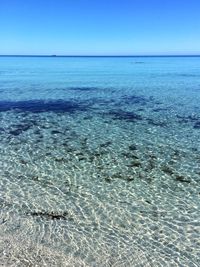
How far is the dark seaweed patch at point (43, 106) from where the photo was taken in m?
24.9

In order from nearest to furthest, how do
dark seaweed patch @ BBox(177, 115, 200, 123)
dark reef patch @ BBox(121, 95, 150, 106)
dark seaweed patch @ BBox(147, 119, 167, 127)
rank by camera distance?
dark seaweed patch @ BBox(147, 119, 167, 127) → dark seaweed patch @ BBox(177, 115, 200, 123) → dark reef patch @ BBox(121, 95, 150, 106)

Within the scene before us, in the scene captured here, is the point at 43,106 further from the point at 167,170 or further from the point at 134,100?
the point at 167,170

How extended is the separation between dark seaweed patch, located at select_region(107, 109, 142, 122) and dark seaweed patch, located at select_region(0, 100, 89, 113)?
3.02 metres

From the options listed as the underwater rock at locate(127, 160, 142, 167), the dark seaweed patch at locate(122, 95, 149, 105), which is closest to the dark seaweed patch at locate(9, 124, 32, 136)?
the underwater rock at locate(127, 160, 142, 167)

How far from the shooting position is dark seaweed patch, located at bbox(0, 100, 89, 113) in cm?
2489

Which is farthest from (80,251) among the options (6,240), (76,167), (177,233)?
(76,167)

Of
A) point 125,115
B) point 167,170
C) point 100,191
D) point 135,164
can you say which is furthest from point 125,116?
point 100,191

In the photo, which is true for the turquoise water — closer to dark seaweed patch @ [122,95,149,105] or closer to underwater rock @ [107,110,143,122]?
underwater rock @ [107,110,143,122]

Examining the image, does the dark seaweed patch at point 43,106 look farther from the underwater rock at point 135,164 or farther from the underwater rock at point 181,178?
the underwater rock at point 181,178

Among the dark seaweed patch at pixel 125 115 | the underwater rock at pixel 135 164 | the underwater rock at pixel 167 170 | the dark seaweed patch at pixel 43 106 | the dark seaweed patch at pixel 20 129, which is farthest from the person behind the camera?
the dark seaweed patch at pixel 43 106

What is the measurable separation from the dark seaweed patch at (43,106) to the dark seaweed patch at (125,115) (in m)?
3.02

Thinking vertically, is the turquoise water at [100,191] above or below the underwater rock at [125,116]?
above

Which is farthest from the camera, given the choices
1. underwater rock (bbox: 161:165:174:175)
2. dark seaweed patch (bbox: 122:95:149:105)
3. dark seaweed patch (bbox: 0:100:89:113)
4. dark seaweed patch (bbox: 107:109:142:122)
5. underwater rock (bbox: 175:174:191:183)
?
dark seaweed patch (bbox: 122:95:149:105)

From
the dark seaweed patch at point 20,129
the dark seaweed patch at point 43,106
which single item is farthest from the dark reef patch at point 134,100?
the dark seaweed patch at point 20,129
